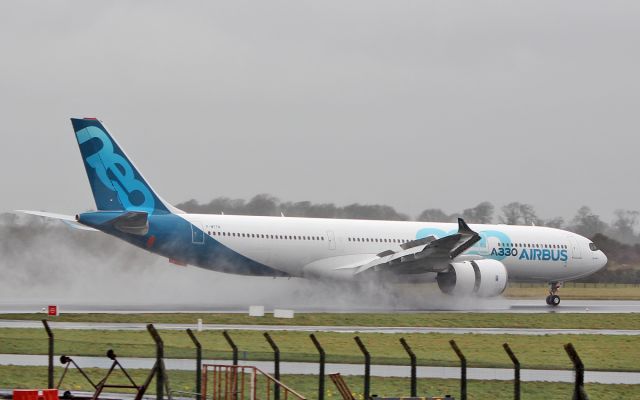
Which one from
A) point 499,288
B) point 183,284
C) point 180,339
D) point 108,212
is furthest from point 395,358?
point 183,284

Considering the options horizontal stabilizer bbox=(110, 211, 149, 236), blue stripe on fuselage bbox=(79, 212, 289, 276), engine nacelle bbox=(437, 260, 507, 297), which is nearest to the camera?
horizontal stabilizer bbox=(110, 211, 149, 236)

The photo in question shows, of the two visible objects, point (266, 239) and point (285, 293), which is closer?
point (266, 239)

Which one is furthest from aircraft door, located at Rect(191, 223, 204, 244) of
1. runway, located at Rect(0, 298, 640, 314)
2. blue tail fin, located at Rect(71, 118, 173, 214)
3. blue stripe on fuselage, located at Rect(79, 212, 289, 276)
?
runway, located at Rect(0, 298, 640, 314)

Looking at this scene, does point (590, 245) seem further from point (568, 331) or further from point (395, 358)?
point (395, 358)

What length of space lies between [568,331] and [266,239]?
52.9ft

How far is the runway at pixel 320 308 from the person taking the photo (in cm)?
4629

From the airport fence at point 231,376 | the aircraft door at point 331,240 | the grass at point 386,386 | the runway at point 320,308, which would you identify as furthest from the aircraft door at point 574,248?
the grass at point 386,386

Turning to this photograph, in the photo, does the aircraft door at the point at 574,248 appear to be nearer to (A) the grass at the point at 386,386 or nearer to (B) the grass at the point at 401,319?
(B) the grass at the point at 401,319

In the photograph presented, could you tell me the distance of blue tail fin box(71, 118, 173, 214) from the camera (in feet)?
159

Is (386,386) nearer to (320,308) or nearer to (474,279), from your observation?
(320,308)

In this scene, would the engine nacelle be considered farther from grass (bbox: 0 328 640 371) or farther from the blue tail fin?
grass (bbox: 0 328 640 371)

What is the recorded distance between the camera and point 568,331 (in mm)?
39844

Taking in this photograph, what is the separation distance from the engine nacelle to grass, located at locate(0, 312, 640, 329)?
17.9ft

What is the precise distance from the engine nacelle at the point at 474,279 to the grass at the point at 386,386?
91.1 ft
